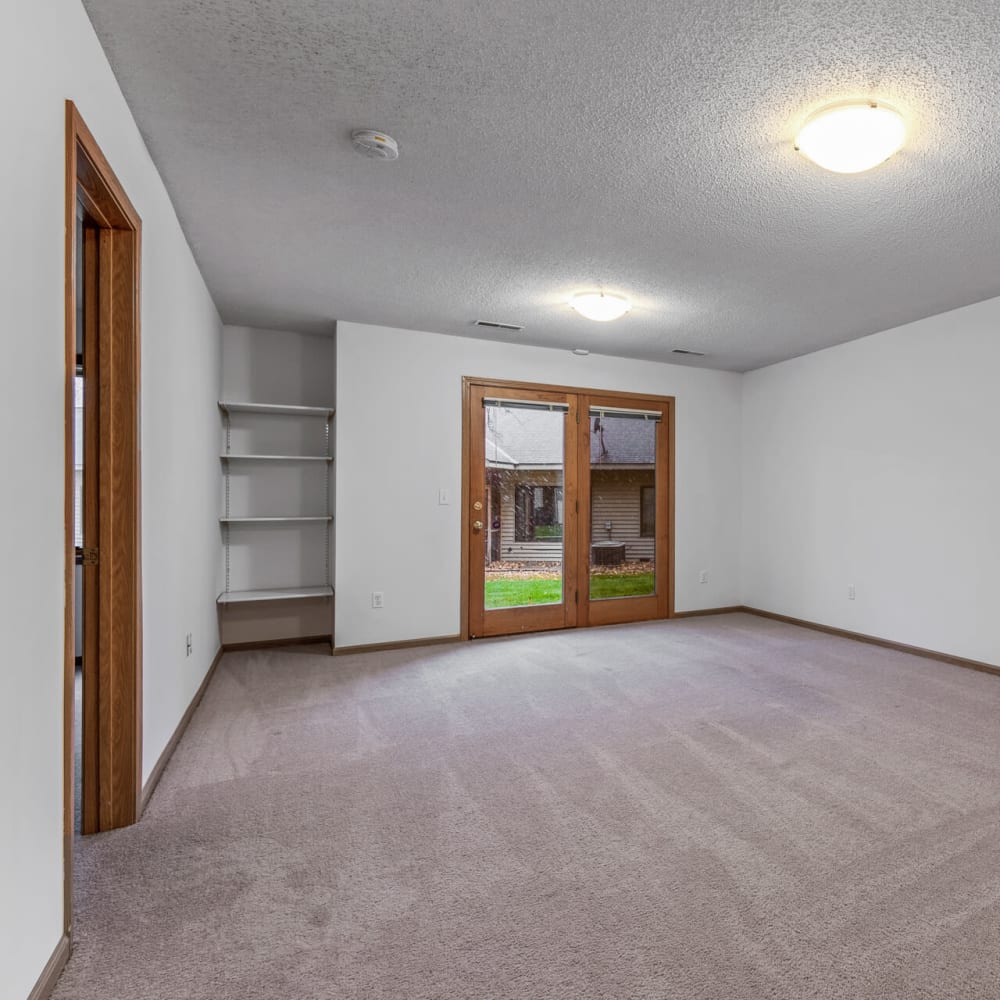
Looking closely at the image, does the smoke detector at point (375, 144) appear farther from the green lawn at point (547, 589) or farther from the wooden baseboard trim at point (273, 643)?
the wooden baseboard trim at point (273, 643)

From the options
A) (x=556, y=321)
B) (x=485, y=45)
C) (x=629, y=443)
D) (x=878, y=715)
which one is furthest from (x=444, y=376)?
(x=878, y=715)

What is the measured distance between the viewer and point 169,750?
8.62 feet

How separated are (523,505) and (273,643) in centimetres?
236

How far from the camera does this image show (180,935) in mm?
1573

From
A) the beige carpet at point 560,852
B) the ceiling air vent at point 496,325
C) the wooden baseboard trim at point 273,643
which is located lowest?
the beige carpet at point 560,852

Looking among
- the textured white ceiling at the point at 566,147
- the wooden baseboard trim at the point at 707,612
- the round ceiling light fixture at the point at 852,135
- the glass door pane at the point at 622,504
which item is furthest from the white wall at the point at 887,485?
the round ceiling light fixture at the point at 852,135

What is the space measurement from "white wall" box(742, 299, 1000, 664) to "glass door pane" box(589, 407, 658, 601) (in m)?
1.23

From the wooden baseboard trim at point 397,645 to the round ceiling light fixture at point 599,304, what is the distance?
2761mm

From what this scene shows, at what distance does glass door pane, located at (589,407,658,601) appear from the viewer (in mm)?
5359

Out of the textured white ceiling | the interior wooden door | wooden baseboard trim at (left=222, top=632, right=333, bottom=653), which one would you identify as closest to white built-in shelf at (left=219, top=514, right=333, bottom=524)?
wooden baseboard trim at (left=222, top=632, right=333, bottom=653)

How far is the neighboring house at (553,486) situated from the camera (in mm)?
4980

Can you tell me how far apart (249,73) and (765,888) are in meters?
3.05

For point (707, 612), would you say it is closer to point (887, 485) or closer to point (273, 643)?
point (887, 485)

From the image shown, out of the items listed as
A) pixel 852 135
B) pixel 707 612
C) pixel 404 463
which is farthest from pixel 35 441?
pixel 707 612
